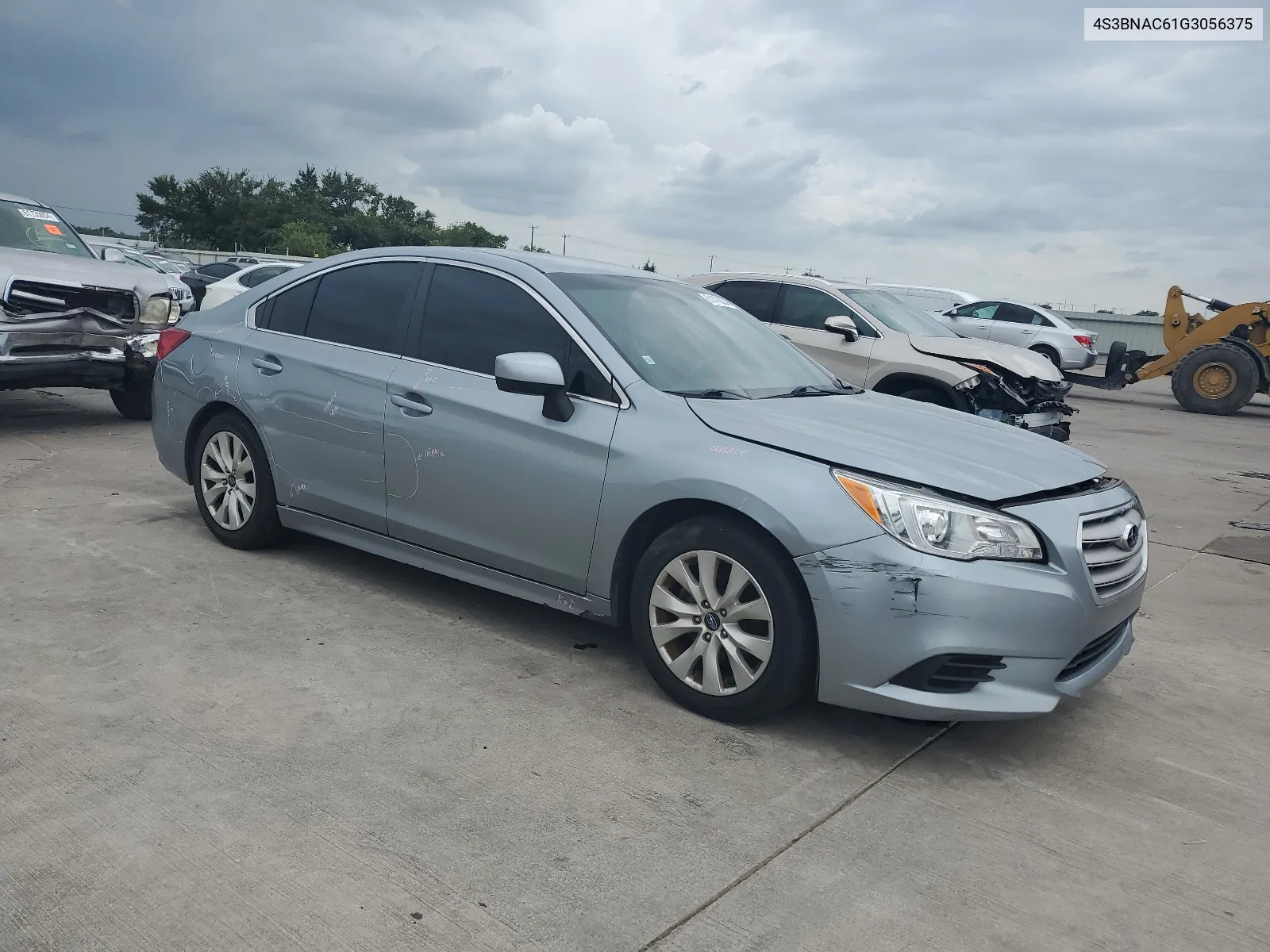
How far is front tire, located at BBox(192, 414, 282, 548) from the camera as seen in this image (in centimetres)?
508

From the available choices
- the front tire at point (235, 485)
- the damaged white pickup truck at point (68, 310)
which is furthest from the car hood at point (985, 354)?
the damaged white pickup truck at point (68, 310)

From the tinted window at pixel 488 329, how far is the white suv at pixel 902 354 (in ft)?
15.9

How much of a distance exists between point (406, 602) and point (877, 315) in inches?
258

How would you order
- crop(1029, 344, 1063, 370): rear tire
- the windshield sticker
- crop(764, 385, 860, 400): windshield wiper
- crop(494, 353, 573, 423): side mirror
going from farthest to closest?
crop(1029, 344, 1063, 370): rear tire, the windshield sticker, crop(764, 385, 860, 400): windshield wiper, crop(494, 353, 573, 423): side mirror

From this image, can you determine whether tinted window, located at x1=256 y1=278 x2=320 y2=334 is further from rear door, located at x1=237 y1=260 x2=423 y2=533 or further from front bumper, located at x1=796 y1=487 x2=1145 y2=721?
front bumper, located at x1=796 y1=487 x2=1145 y2=721

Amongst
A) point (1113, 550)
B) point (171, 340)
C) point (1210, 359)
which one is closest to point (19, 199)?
point (171, 340)

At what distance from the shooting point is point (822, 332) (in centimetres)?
992

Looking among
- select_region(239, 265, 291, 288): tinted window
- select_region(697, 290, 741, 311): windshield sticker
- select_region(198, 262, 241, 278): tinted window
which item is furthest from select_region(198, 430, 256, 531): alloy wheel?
select_region(198, 262, 241, 278): tinted window

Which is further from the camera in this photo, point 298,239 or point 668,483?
point 298,239

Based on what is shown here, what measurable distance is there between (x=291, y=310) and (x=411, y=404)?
46.3 inches

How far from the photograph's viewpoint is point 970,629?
10.4ft

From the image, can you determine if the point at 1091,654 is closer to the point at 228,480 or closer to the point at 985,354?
the point at 228,480

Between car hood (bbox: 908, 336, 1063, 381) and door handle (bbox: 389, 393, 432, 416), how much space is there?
20.2ft

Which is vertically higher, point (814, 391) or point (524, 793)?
point (814, 391)
